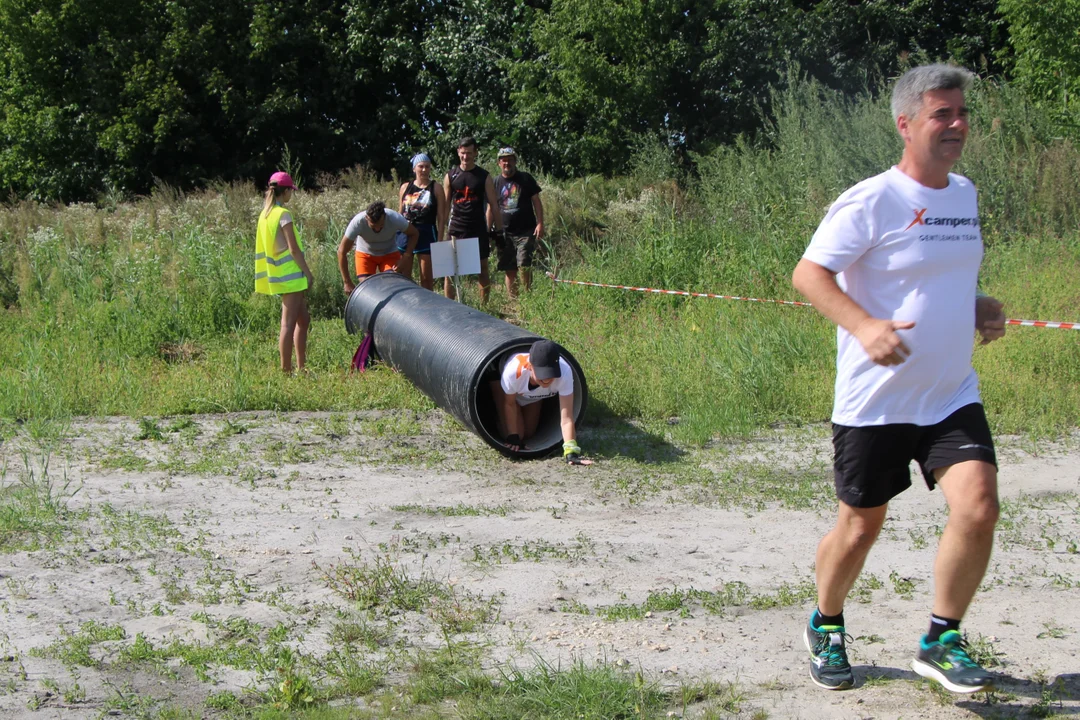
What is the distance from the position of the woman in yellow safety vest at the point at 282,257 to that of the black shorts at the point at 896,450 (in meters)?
7.06

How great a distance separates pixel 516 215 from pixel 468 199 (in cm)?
71

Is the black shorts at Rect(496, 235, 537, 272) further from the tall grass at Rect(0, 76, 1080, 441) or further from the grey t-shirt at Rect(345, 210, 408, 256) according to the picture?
the grey t-shirt at Rect(345, 210, 408, 256)

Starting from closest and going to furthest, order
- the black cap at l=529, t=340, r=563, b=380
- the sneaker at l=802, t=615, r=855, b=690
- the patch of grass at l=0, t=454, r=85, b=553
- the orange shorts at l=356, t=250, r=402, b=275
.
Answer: the sneaker at l=802, t=615, r=855, b=690 → the patch of grass at l=0, t=454, r=85, b=553 → the black cap at l=529, t=340, r=563, b=380 → the orange shorts at l=356, t=250, r=402, b=275

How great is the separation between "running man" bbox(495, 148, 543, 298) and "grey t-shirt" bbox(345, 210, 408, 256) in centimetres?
169

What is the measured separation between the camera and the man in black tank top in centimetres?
1247

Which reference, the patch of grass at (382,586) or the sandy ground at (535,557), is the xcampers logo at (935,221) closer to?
the sandy ground at (535,557)

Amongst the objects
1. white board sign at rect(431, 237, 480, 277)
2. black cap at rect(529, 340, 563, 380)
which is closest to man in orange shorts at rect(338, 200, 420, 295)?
white board sign at rect(431, 237, 480, 277)

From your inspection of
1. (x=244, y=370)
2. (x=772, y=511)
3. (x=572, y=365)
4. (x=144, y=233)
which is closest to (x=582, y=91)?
(x=144, y=233)

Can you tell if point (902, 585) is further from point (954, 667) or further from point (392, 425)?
point (392, 425)

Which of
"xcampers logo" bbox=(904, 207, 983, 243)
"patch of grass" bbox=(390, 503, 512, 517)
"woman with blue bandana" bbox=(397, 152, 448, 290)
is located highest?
"woman with blue bandana" bbox=(397, 152, 448, 290)

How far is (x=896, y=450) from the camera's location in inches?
149

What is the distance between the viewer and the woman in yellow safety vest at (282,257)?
32.9ft

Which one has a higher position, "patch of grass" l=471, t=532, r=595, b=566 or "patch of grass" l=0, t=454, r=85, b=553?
"patch of grass" l=0, t=454, r=85, b=553

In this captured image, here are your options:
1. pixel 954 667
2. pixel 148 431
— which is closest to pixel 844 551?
pixel 954 667
